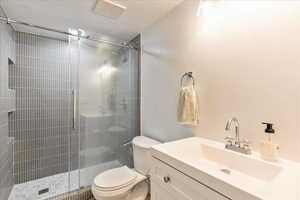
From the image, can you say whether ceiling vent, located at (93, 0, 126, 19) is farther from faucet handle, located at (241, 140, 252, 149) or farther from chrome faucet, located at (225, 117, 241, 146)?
faucet handle, located at (241, 140, 252, 149)

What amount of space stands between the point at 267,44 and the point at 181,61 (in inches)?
30.6

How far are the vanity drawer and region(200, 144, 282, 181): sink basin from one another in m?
0.32

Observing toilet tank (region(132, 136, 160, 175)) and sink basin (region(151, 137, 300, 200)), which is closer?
sink basin (region(151, 137, 300, 200))

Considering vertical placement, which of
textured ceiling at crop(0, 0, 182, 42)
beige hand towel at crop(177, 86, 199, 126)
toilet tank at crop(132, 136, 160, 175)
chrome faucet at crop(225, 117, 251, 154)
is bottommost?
toilet tank at crop(132, 136, 160, 175)

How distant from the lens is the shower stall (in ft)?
6.20

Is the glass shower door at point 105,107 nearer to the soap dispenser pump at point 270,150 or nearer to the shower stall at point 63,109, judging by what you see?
the shower stall at point 63,109

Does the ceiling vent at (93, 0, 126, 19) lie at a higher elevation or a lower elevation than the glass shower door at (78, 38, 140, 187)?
higher

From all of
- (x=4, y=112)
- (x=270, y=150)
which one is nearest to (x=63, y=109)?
(x=4, y=112)

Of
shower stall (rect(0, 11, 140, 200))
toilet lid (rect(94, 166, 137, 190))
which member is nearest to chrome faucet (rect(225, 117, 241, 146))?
toilet lid (rect(94, 166, 137, 190))

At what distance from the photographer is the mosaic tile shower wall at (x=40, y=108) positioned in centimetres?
212

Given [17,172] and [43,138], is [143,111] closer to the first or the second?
[43,138]

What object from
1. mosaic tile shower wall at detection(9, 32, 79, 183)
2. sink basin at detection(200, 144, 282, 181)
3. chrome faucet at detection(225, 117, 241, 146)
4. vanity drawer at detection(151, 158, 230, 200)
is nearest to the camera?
vanity drawer at detection(151, 158, 230, 200)

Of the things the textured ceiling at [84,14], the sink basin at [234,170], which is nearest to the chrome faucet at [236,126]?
the sink basin at [234,170]

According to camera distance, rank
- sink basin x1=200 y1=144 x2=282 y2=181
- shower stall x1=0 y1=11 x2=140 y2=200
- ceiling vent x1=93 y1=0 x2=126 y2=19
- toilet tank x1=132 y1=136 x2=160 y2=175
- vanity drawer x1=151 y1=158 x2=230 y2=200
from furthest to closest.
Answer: shower stall x1=0 y1=11 x2=140 y2=200 < toilet tank x1=132 y1=136 x2=160 y2=175 < ceiling vent x1=93 y1=0 x2=126 y2=19 < sink basin x1=200 y1=144 x2=282 y2=181 < vanity drawer x1=151 y1=158 x2=230 y2=200
